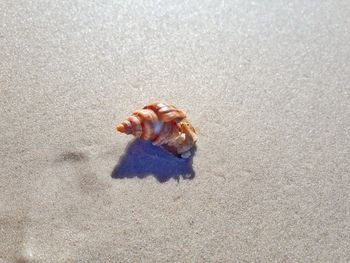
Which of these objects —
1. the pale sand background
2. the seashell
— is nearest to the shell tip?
the seashell

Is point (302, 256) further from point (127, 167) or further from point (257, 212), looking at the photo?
point (127, 167)

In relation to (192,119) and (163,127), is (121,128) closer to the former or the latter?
(163,127)

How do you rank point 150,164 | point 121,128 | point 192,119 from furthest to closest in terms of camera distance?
point 192,119 → point 150,164 → point 121,128

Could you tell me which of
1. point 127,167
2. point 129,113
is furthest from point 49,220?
point 129,113

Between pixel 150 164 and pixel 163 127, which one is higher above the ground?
pixel 163 127

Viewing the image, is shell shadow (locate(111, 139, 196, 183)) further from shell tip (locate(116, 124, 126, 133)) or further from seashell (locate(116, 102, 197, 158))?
shell tip (locate(116, 124, 126, 133))

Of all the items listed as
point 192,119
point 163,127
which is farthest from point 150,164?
point 192,119
